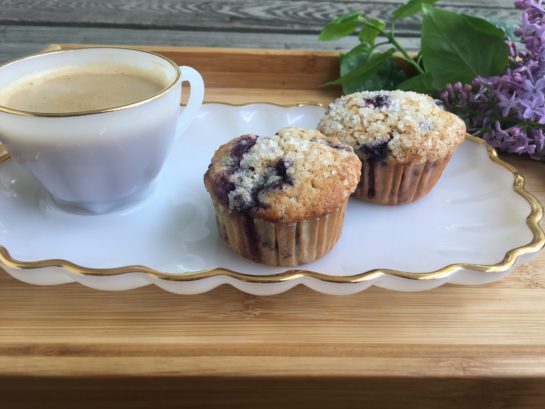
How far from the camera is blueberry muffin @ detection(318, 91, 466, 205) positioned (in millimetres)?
1025

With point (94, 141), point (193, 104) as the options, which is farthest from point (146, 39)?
point (94, 141)

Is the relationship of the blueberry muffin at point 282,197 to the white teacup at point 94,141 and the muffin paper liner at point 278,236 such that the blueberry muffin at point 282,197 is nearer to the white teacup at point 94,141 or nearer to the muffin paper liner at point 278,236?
the muffin paper liner at point 278,236

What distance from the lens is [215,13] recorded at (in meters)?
2.65

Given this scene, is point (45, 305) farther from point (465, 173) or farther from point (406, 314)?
point (465, 173)

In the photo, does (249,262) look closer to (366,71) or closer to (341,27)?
(366,71)

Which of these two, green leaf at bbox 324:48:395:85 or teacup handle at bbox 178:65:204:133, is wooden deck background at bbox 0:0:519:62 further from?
teacup handle at bbox 178:65:204:133

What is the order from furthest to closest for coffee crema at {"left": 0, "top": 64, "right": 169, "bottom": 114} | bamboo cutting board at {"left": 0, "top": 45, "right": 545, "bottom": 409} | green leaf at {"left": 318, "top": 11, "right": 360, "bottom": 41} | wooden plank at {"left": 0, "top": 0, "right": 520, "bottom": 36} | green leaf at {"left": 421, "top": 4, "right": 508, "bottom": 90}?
1. wooden plank at {"left": 0, "top": 0, "right": 520, "bottom": 36}
2. green leaf at {"left": 318, "top": 11, "right": 360, "bottom": 41}
3. green leaf at {"left": 421, "top": 4, "right": 508, "bottom": 90}
4. coffee crema at {"left": 0, "top": 64, "right": 169, "bottom": 114}
5. bamboo cutting board at {"left": 0, "top": 45, "right": 545, "bottom": 409}

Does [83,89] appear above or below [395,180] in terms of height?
above

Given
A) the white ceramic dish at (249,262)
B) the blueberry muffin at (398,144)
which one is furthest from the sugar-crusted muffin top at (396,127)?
the white ceramic dish at (249,262)

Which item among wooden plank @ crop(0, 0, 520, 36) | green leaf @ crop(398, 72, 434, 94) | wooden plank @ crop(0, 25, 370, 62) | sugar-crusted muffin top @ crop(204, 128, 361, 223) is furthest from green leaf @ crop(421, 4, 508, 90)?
wooden plank @ crop(0, 0, 520, 36)

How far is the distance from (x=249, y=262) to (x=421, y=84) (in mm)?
867

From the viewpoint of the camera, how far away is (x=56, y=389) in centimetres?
74

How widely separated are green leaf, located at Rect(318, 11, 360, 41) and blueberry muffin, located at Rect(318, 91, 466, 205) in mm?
572

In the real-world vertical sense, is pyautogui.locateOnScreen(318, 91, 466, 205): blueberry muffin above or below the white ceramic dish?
above
